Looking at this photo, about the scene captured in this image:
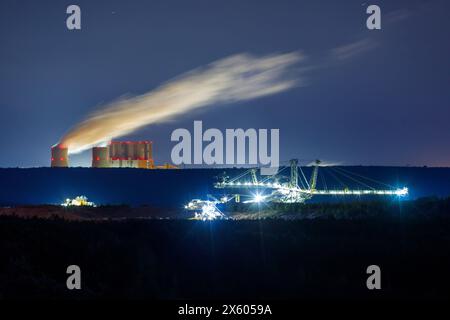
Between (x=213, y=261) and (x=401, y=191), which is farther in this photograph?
(x=401, y=191)

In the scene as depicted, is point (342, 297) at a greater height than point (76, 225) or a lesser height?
lesser

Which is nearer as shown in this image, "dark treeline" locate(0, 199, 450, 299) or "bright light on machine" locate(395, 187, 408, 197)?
"dark treeline" locate(0, 199, 450, 299)

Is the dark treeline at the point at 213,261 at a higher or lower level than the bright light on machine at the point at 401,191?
lower

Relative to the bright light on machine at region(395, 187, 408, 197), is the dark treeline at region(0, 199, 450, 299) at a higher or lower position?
lower

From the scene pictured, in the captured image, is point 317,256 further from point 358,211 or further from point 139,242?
point 358,211

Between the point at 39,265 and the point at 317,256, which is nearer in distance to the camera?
the point at 39,265

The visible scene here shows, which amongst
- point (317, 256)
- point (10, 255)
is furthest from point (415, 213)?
point (10, 255)

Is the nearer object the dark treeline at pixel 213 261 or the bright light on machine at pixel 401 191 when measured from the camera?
the dark treeline at pixel 213 261

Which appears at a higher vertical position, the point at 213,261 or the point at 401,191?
the point at 401,191
